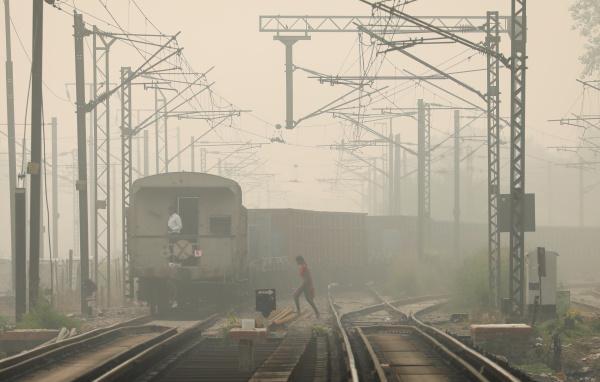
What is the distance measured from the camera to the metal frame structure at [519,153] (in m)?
22.8

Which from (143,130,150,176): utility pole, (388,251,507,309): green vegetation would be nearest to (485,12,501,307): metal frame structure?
(388,251,507,309): green vegetation

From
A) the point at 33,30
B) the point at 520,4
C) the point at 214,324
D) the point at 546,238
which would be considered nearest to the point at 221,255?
the point at 214,324

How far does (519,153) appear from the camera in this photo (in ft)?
76.8

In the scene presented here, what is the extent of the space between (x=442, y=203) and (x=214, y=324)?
98.9 meters

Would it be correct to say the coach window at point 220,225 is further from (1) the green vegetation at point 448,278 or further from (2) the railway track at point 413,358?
(1) the green vegetation at point 448,278

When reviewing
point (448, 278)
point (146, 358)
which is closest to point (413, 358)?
point (146, 358)

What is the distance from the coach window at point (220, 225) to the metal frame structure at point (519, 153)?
7867 mm

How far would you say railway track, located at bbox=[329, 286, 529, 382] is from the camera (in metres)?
13.9

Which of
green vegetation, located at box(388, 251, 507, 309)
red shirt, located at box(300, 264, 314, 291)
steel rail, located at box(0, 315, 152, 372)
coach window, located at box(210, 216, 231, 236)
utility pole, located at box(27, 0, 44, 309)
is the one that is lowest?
green vegetation, located at box(388, 251, 507, 309)

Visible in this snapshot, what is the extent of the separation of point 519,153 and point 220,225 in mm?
8372

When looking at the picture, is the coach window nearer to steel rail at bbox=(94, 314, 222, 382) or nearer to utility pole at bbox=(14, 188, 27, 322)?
steel rail at bbox=(94, 314, 222, 382)

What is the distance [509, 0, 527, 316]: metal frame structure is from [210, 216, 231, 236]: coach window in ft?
25.8

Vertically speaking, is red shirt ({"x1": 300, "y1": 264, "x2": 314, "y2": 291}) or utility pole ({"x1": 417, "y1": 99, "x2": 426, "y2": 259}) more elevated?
utility pole ({"x1": 417, "y1": 99, "x2": 426, "y2": 259})

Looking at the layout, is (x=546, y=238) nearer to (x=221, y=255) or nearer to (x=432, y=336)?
(x=221, y=255)
